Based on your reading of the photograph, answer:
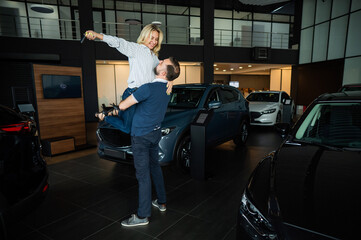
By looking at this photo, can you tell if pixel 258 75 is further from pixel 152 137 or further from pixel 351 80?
pixel 152 137

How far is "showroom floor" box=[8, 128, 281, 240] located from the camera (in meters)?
2.31

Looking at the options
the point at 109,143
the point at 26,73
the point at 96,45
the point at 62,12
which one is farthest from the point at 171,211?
the point at 62,12

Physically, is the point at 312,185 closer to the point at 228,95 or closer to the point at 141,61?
the point at 141,61

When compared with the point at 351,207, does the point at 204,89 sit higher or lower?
higher

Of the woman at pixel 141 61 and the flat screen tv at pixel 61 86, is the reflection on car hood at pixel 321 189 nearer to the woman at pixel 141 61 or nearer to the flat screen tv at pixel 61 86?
the woman at pixel 141 61

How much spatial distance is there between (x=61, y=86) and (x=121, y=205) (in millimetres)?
3722

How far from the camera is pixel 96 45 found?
11.1 meters

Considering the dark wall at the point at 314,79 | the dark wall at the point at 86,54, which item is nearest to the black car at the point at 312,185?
the dark wall at the point at 86,54

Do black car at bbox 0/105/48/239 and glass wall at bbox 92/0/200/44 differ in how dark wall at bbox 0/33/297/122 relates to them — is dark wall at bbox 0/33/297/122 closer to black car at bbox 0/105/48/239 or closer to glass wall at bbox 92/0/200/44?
glass wall at bbox 92/0/200/44

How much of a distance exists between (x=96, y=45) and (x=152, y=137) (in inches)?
407

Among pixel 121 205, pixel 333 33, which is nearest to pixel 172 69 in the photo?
pixel 121 205

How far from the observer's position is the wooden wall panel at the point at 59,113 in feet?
16.4

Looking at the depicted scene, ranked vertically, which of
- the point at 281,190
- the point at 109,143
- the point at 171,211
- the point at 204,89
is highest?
the point at 204,89

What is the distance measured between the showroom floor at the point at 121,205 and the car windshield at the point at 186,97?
1253mm
